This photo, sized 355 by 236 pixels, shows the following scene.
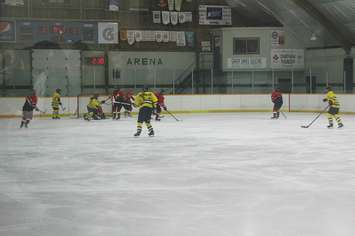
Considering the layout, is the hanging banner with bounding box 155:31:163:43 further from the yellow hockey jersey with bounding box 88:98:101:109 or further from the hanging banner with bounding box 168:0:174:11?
the yellow hockey jersey with bounding box 88:98:101:109

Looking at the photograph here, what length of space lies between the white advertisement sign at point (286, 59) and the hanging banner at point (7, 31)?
18.8m

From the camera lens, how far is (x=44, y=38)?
724 centimetres

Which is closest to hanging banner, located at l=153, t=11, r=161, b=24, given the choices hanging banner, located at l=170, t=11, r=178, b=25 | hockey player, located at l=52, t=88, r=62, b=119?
hanging banner, located at l=170, t=11, r=178, b=25

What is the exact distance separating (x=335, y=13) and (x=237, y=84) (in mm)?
4383

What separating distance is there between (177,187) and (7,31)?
2.05 m

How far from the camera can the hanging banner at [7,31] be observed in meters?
4.93

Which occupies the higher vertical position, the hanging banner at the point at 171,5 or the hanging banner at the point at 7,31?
the hanging banner at the point at 171,5

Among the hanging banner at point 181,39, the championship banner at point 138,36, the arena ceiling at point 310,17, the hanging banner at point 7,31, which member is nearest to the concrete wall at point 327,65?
the arena ceiling at point 310,17

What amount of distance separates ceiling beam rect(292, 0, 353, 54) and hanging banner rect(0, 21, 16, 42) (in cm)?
1752

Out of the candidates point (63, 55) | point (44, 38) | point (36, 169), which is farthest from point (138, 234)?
point (63, 55)

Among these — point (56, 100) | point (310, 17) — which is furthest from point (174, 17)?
point (56, 100)

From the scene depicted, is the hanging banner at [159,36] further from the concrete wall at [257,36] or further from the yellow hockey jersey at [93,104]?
the yellow hockey jersey at [93,104]

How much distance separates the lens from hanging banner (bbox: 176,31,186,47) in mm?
22777

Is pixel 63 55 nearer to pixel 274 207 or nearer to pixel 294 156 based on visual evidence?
pixel 294 156
